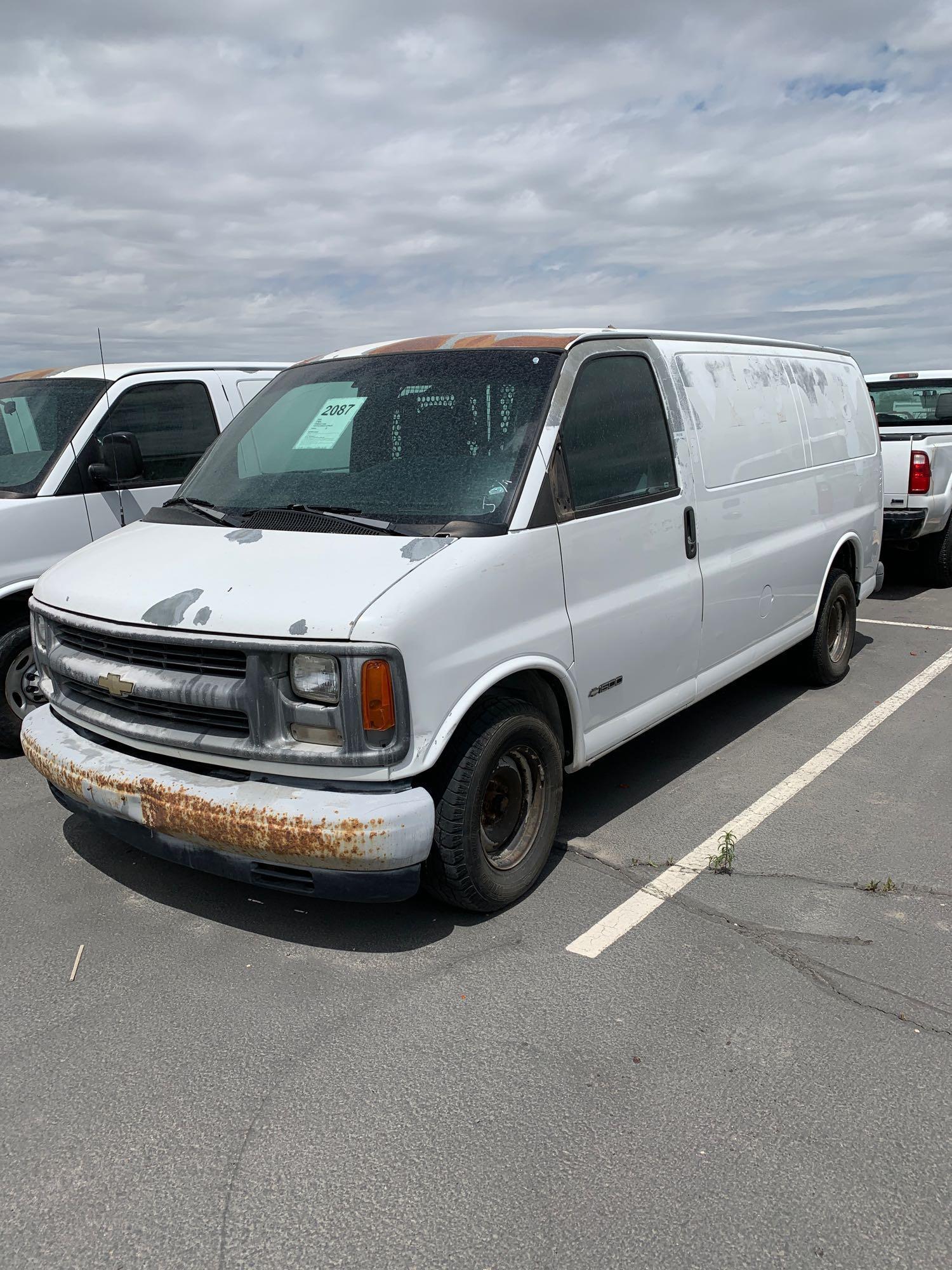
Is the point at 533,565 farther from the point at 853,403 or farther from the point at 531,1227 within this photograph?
the point at 853,403

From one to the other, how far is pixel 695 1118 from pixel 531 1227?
575 millimetres

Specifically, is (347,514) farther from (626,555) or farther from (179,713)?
(626,555)

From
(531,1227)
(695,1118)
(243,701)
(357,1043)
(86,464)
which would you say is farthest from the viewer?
(86,464)

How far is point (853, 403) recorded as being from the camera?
6852 millimetres

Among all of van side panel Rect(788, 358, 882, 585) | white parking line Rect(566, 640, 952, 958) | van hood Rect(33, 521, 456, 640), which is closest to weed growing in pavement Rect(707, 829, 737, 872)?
white parking line Rect(566, 640, 952, 958)

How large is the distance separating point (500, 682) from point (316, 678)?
742 millimetres

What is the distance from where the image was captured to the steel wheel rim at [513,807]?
3811 millimetres

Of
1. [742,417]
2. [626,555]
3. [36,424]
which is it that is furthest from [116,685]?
[742,417]

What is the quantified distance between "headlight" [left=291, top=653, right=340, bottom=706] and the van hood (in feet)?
0.28

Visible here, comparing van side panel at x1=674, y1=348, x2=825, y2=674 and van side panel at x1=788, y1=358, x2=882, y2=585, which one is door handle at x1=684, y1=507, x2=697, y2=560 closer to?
van side panel at x1=674, y1=348, x2=825, y2=674

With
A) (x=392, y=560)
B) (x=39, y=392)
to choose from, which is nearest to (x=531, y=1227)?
(x=392, y=560)

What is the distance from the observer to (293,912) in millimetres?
3877

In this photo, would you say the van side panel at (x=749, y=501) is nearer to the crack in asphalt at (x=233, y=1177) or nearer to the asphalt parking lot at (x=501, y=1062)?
the asphalt parking lot at (x=501, y=1062)

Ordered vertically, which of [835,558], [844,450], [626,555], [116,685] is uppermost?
[844,450]
